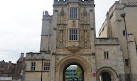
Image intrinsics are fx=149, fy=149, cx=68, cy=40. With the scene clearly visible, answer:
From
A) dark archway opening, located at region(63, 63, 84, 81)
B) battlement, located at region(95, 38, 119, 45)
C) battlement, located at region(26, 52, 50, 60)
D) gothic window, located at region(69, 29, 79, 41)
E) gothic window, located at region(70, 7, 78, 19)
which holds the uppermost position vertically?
gothic window, located at region(70, 7, 78, 19)

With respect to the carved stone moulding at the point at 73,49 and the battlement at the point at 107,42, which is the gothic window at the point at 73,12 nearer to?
the carved stone moulding at the point at 73,49

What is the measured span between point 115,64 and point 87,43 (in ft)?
23.8

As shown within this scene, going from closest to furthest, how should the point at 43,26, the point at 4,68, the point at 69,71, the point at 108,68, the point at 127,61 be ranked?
the point at 108,68, the point at 127,61, the point at 43,26, the point at 4,68, the point at 69,71

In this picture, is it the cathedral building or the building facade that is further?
the building facade

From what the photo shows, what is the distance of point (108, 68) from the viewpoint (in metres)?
30.7

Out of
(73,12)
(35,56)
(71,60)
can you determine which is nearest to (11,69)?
(35,56)

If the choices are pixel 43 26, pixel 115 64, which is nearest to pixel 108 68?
pixel 115 64

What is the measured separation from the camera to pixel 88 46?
105 ft

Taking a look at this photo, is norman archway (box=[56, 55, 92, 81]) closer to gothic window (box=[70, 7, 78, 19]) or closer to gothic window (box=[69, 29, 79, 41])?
gothic window (box=[69, 29, 79, 41])

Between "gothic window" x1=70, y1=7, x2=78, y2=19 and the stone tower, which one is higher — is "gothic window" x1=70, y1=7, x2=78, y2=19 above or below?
above

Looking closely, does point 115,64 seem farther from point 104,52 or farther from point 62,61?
point 62,61

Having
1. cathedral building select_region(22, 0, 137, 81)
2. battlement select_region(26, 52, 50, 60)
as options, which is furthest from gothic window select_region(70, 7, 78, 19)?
battlement select_region(26, 52, 50, 60)

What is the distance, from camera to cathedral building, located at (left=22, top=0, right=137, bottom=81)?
101 ft

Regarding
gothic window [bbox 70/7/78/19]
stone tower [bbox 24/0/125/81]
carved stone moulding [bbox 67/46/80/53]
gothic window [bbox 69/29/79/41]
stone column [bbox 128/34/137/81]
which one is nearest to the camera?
stone column [bbox 128/34/137/81]
